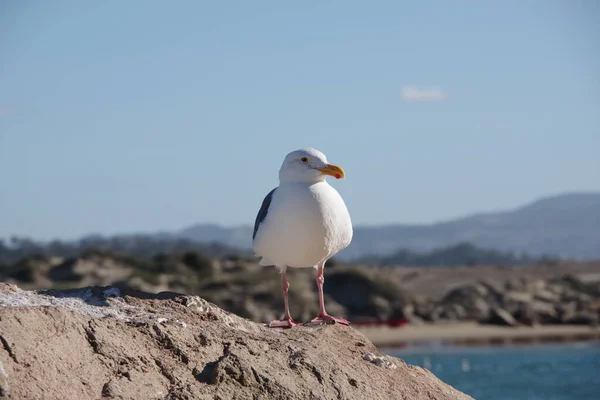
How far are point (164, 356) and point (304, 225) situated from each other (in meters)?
1.85

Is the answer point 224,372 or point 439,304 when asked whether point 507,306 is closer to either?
point 439,304

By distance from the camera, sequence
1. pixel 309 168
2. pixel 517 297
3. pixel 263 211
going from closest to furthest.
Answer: pixel 309 168
pixel 263 211
pixel 517 297

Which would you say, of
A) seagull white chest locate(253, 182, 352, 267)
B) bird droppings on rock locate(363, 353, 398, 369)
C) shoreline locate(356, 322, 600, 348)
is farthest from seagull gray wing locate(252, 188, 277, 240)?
shoreline locate(356, 322, 600, 348)

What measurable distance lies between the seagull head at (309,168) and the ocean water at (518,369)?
48.3 ft

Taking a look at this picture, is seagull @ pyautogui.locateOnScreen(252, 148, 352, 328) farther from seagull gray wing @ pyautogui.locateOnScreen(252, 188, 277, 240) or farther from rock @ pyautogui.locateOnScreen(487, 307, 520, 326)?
rock @ pyautogui.locateOnScreen(487, 307, 520, 326)

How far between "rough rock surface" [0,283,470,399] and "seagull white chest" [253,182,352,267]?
0.78 metres

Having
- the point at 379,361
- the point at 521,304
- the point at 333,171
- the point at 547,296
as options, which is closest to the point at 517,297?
the point at 521,304

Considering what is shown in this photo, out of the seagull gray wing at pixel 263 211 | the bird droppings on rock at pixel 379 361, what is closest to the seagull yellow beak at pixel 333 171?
the seagull gray wing at pixel 263 211

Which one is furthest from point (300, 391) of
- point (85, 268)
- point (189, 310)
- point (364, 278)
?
point (364, 278)

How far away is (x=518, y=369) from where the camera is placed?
2595 centimetres

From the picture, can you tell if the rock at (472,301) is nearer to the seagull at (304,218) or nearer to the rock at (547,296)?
the rock at (547,296)

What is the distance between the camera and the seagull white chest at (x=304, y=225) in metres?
7.17

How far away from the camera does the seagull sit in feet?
23.6

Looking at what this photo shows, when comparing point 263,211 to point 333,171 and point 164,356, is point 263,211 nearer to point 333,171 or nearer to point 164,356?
Answer: point 333,171
